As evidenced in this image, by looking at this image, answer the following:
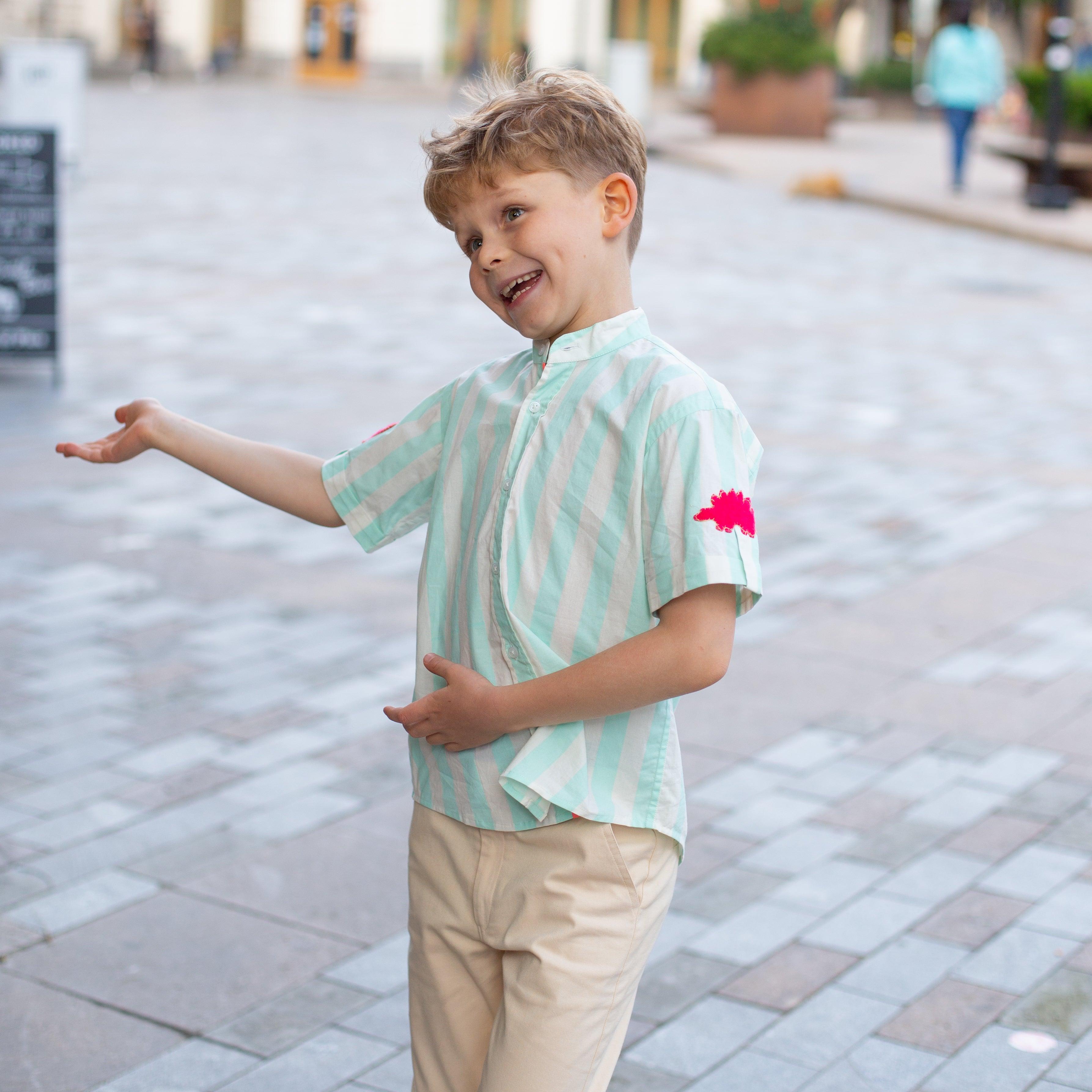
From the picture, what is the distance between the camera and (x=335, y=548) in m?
6.20

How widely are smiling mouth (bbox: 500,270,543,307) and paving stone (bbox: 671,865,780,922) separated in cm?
194

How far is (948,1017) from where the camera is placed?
308 centimetres

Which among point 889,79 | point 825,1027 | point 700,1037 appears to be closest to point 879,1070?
point 825,1027

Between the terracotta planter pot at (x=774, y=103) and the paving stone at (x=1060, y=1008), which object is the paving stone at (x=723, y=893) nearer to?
the paving stone at (x=1060, y=1008)

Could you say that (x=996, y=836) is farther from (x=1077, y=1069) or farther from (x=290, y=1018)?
(x=290, y=1018)

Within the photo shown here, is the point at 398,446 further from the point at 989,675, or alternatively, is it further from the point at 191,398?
the point at 191,398

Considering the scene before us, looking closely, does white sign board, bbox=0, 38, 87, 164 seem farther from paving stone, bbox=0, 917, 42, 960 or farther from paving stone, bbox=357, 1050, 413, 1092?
paving stone, bbox=357, 1050, 413, 1092

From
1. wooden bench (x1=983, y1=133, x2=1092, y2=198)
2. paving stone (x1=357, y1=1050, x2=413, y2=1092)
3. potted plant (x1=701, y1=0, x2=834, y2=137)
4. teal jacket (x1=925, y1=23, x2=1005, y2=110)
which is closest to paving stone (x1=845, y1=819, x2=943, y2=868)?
paving stone (x1=357, y1=1050, x2=413, y2=1092)

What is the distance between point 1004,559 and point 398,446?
4597 mm

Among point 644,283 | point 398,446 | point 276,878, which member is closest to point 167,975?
point 276,878

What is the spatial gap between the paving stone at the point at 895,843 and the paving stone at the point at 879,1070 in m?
0.80

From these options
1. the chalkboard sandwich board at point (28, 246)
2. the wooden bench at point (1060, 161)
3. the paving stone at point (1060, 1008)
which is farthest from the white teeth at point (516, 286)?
the wooden bench at point (1060, 161)

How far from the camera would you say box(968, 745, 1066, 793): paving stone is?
4238mm

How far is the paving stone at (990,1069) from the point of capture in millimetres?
2855
